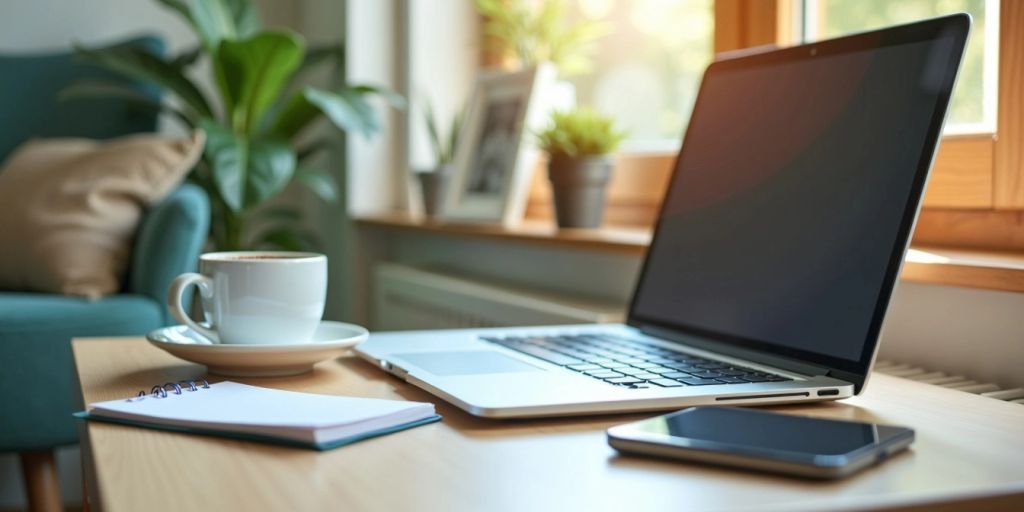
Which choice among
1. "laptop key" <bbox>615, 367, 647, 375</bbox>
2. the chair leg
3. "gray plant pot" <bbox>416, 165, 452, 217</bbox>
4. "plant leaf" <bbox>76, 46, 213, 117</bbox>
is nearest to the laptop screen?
"laptop key" <bbox>615, 367, 647, 375</bbox>

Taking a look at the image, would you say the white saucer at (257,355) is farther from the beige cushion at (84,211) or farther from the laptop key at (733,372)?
the beige cushion at (84,211)

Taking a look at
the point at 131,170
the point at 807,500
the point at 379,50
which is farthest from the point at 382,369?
the point at 379,50

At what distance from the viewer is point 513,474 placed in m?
0.51

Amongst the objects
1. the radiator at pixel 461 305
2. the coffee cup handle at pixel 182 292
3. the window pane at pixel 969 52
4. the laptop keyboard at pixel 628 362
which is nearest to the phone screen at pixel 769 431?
the laptop keyboard at pixel 628 362

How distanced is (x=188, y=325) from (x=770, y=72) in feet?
1.78

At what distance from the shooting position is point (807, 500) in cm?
46

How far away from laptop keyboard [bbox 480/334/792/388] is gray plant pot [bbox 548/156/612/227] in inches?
30.1

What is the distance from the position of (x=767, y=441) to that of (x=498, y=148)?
61.2 inches

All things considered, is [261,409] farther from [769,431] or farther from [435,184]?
[435,184]

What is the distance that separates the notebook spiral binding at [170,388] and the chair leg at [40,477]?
1325mm

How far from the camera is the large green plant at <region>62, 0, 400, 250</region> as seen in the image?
210 cm

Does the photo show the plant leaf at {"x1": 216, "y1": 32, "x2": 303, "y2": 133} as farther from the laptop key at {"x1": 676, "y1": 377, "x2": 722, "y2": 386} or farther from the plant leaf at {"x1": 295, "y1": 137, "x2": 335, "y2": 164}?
the laptop key at {"x1": 676, "y1": 377, "x2": 722, "y2": 386}

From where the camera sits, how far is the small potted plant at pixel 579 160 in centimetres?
167

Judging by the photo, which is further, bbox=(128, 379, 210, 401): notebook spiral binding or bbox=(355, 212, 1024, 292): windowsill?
bbox=(355, 212, 1024, 292): windowsill
